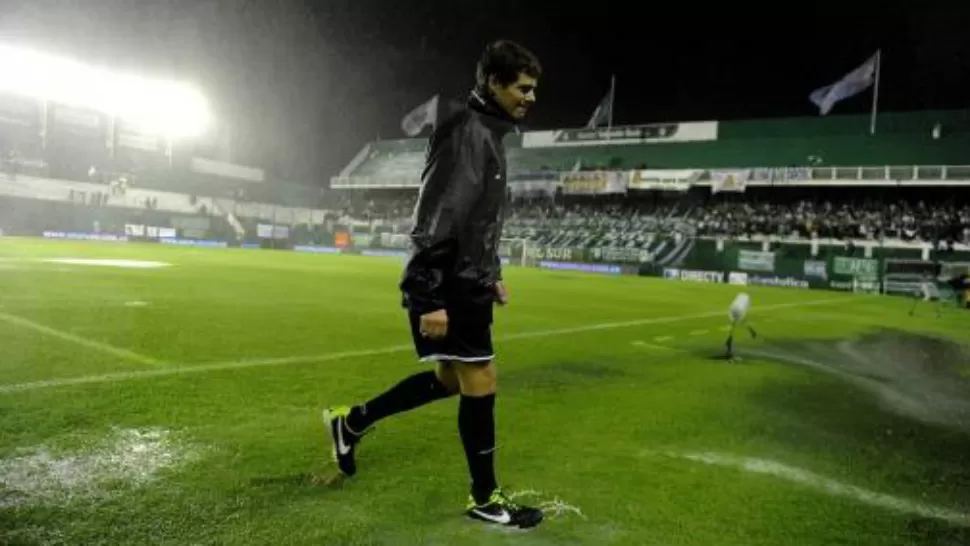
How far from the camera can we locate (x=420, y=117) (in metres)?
54.8

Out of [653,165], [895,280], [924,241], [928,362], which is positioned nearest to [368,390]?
[928,362]

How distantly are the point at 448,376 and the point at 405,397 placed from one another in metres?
0.27

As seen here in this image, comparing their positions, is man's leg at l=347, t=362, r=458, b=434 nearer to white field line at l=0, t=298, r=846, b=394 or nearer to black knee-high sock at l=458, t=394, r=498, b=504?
black knee-high sock at l=458, t=394, r=498, b=504

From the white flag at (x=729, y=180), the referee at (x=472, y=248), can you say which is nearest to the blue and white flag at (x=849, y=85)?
the white flag at (x=729, y=180)

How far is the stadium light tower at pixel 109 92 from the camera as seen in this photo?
165 ft

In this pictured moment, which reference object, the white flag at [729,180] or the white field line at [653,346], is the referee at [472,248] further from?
the white flag at [729,180]

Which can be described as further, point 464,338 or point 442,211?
point 464,338

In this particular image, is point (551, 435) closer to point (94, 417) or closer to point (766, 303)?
point (94, 417)

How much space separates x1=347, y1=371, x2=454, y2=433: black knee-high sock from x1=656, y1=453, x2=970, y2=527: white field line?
1.84 m

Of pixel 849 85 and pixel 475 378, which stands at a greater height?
pixel 849 85

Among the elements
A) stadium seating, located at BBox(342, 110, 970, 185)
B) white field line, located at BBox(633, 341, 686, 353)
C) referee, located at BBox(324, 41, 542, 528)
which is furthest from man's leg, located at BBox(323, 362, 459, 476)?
stadium seating, located at BBox(342, 110, 970, 185)

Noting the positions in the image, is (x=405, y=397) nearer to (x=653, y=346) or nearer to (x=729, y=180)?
(x=653, y=346)

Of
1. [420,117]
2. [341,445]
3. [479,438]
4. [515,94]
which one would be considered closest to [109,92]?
[420,117]

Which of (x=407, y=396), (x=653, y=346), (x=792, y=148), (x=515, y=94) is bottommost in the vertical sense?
(x=653, y=346)
